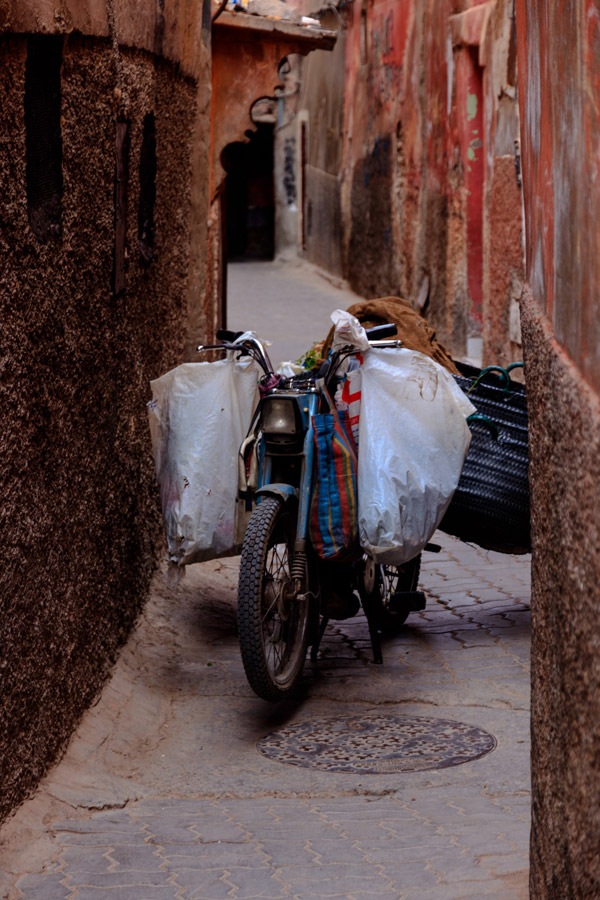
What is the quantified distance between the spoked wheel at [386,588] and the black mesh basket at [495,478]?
0.27 meters

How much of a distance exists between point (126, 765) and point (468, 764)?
1.12 meters

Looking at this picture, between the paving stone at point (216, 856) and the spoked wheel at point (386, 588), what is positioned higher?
the spoked wheel at point (386, 588)

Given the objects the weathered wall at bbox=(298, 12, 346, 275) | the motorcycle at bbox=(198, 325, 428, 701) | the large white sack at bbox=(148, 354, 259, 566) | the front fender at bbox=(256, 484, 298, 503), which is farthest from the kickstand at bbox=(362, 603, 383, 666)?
the weathered wall at bbox=(298, 12, 346, 275)

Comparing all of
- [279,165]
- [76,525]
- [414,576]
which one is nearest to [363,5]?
[279,165]

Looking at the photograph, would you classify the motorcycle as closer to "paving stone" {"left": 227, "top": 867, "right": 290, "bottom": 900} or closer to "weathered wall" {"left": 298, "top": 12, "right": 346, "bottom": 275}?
"paving stone" {"left": 227, "top": 867, "right": 290, "bottom": 900}

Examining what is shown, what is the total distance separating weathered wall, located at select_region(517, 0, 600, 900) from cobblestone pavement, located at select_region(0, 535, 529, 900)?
78 cm

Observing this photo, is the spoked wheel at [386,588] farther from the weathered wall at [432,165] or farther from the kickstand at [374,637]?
the weathered wall at [432,165]

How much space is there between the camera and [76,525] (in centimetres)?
426

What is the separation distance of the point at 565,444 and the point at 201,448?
319 centimetres

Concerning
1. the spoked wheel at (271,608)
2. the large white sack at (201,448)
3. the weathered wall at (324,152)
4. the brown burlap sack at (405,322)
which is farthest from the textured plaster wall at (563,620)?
the weathered wall at (324,152)

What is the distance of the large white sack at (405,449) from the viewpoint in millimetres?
4762

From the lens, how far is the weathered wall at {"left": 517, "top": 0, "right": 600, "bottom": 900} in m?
1.87

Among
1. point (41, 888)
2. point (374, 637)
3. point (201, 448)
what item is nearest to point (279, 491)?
point (201, 448)

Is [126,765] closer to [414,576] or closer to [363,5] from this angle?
[414,576]
